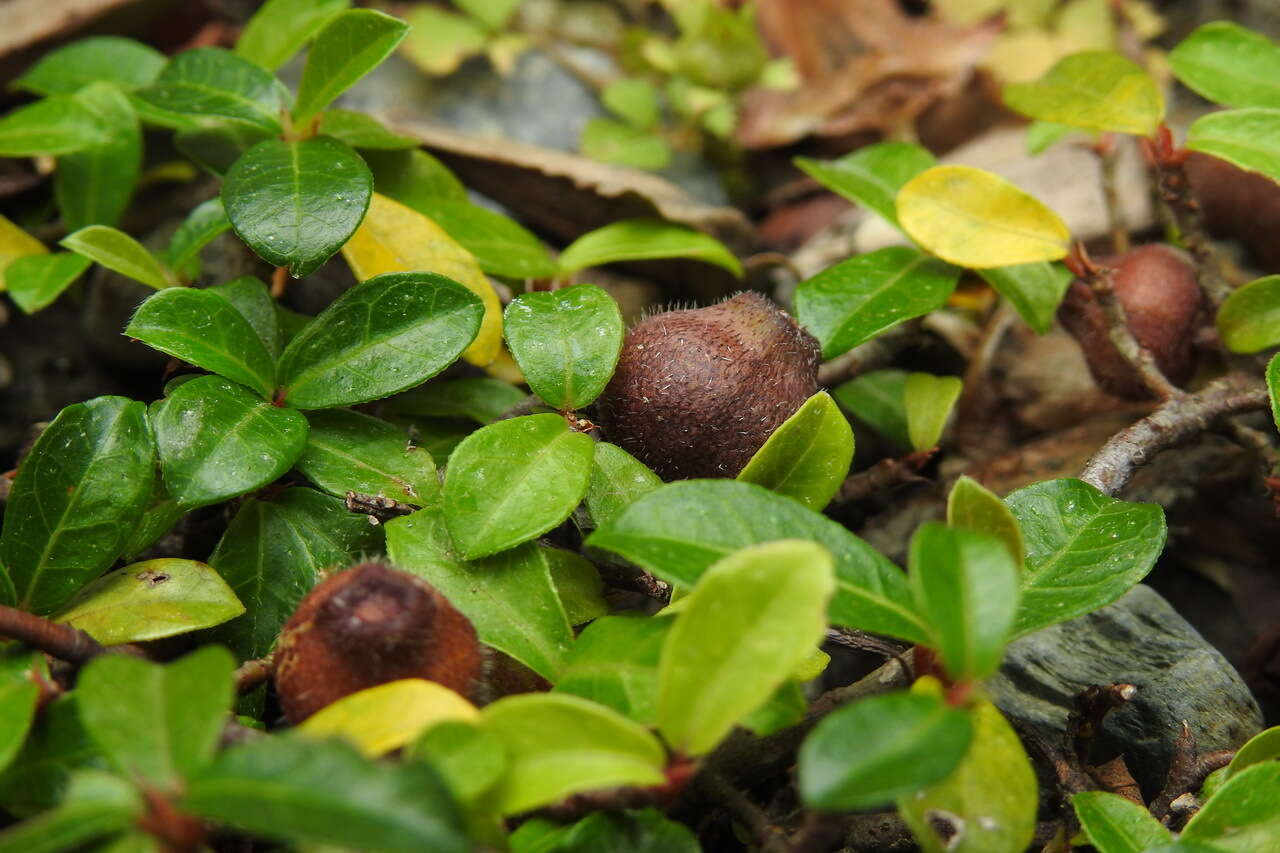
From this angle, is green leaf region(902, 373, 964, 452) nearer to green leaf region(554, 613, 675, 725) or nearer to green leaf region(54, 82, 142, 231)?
green leaf region(554, 613, 675, 725)

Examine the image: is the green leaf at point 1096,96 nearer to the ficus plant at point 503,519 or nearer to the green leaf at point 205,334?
the ficus plant at point 503,519

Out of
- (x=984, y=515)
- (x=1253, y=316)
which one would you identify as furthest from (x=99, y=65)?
(x=1253, y=316)

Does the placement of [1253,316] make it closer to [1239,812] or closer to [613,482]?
[1239,812]

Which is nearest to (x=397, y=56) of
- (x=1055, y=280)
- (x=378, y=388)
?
(x=378, y=388)

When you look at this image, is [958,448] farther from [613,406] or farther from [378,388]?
[378,388]

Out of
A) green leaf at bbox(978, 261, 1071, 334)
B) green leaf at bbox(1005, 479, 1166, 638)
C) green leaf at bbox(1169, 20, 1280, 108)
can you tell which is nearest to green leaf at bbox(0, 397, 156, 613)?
green leaf at bbox(1005, 479, 1166, 638)
